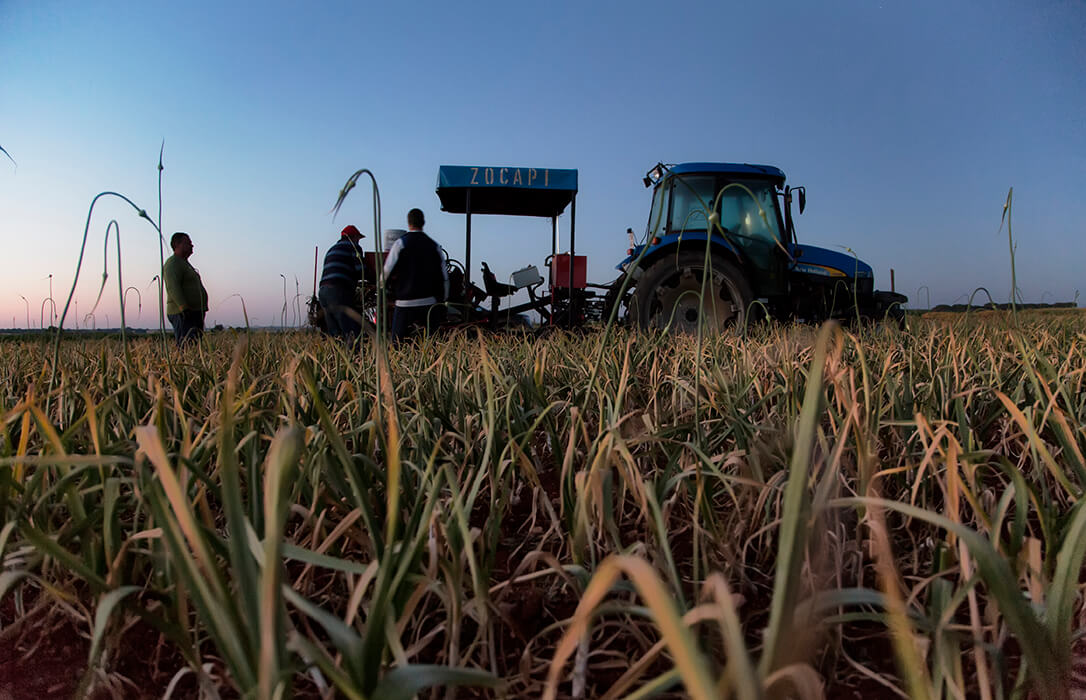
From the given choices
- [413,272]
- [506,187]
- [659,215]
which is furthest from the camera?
[506,187]

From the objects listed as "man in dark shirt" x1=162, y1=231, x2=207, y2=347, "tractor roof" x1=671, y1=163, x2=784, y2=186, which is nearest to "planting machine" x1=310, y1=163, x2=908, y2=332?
"tractor roof" x1=671, y1=163, x2=784, y2=186

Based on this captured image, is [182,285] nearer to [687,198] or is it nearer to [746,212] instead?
[687,198]

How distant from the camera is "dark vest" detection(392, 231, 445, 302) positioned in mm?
5324

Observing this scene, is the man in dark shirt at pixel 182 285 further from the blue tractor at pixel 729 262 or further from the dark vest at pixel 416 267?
the blue tractor at pixel 729 262

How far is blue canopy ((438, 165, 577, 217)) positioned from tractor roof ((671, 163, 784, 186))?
1.25 meters

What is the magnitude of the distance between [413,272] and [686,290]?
2708 millimetres

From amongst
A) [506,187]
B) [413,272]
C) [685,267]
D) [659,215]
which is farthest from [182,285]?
[659,215]

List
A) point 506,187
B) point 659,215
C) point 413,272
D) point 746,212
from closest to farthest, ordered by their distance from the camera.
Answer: point 659,215 → point 413,272 → point 746,212 → point 506,187

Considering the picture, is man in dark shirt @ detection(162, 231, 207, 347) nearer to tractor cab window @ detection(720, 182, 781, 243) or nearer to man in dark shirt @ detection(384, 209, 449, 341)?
man in dark shirt @ detection(384, 209, 449, 341)

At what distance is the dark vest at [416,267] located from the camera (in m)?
5.32

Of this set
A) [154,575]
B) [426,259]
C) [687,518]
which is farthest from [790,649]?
[426,259]

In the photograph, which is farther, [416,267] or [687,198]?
[687,198]

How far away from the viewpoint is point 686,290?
5977mm

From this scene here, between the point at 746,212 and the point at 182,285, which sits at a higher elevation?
the point at 746,212
